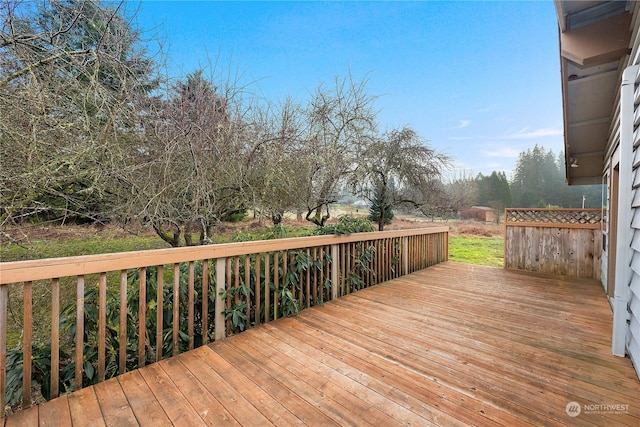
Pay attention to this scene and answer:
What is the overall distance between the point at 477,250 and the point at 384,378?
7.28 metres

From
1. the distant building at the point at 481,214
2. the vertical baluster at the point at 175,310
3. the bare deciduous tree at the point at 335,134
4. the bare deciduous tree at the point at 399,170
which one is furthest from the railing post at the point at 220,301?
the distant building at the point at 481,214

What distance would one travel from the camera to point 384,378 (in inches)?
69.0

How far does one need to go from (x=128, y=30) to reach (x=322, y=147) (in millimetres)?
3028

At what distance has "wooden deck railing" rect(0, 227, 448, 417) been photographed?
151 centimetres

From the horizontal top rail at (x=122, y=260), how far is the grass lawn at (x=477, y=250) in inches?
210

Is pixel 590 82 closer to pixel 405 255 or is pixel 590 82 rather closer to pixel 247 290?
pixel 405 255

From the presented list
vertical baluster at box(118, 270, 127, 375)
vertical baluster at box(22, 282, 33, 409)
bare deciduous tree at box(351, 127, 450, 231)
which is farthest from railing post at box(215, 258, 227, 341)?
bare deciduous tree at box(351, 127, 450, 231)

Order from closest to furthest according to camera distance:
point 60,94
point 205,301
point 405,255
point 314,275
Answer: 1. point 205,301
2. point 60,94
3. point 314,275
4. point 405,255

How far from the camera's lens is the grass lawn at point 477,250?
21.6 feet

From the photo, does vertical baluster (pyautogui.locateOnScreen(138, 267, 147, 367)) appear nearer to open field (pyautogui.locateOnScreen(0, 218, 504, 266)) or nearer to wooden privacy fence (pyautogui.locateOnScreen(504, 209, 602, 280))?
open field (pyautogui.locateOnScreen(0, 218, 504, 266))

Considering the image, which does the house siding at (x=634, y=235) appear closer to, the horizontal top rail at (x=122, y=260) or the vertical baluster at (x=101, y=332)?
the horizontal top rail at (x=122, y=260)

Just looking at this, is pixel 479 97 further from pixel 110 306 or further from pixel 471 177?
pixel 110 306

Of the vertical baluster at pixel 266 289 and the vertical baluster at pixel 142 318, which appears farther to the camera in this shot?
the vertical baluster at pixel 266 289

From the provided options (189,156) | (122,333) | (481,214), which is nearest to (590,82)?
Answer: (189,156)
